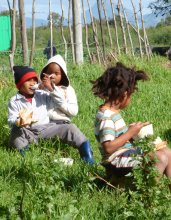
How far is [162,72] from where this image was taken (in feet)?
33.4

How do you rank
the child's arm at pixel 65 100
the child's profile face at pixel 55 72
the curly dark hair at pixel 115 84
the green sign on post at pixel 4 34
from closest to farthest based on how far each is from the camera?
the curly dark hair at pixel 115 84 → the child's arm at pixel 65 100 → the child's profile face at pixel 55 72 → the green sign on post at pixel 4 34

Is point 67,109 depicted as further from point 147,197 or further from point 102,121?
point 147,197

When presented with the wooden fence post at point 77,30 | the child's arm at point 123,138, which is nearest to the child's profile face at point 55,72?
the child's arm at point 123,138

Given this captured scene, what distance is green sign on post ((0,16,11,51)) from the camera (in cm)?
Result: 1496

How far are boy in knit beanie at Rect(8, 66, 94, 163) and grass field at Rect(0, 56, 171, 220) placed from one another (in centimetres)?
10

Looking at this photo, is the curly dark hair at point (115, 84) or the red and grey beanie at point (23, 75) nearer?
the curly dark hair at point (115, 84)

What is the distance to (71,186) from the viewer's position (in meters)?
4.21

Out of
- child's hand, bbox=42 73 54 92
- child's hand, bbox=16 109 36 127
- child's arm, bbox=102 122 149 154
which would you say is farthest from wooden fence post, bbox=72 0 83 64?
child's arm, bbox=102 122 149 154

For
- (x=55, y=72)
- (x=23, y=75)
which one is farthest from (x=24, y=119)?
(x=55, y=72)

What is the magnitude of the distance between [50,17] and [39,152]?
5234 mm

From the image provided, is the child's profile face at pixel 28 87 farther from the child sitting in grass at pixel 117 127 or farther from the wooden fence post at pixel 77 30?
the wooden fence post at pixel 77 30

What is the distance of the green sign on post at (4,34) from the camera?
14961 millimetres

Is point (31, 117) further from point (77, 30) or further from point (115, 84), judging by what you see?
point (77, 30)

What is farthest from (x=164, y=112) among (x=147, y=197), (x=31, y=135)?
(x=147, y=197)
